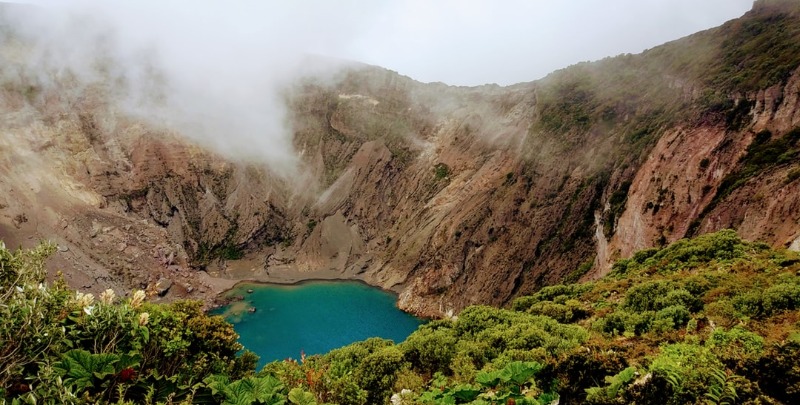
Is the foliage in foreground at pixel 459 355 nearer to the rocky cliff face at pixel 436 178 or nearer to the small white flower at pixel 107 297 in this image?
the small white flower at pixel 107 297

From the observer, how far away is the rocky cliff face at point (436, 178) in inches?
1667

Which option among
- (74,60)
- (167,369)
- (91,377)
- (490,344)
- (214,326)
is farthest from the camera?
(74,60)

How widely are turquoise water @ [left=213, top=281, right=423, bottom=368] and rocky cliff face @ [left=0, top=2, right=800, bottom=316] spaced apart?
16.3 ft

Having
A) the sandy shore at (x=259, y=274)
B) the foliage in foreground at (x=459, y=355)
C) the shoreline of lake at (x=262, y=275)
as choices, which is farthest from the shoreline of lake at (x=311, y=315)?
the foliage in foreground at (x=459, y=355)

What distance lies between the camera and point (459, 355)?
14.2 m

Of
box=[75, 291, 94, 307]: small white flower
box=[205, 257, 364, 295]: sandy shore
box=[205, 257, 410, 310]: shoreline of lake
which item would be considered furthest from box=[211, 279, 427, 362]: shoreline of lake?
box=[75, 291, 94, 307]: small white flower

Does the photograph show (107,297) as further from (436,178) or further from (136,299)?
(436,178)

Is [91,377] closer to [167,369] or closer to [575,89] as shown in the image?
[167,369]

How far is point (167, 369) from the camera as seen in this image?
923cm

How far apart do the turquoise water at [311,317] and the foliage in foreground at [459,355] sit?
37.2m

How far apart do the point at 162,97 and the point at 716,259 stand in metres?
110

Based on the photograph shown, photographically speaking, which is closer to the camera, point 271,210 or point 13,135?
point 13,135

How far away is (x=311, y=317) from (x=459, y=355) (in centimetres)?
5322

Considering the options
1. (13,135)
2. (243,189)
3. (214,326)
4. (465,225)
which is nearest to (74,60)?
(13,135)
